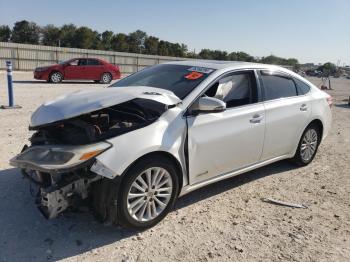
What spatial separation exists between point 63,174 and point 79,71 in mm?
17891

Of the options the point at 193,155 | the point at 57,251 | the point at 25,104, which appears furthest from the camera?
the point at 25,104

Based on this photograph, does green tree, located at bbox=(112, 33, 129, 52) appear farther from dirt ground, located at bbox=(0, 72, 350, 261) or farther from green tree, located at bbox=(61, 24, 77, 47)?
dirt ground, located at bbox=(0, 72, 350, 261)

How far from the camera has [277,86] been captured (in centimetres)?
539

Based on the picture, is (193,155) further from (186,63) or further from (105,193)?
(186,63)

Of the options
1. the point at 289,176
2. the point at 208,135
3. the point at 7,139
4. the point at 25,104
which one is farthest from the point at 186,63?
the point at 25,104

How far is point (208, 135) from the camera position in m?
4.22

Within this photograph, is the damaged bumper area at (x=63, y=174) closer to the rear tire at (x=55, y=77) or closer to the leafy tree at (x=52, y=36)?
the rear tire at (x=55, y=77)

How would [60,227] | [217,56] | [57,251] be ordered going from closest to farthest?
1. [57,251]
2. [60,227]
3. [217,56]

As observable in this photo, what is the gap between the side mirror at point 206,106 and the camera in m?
4.08

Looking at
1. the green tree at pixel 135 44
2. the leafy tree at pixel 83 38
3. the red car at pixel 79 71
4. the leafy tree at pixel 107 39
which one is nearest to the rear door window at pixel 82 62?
the red car at pixel 79 71

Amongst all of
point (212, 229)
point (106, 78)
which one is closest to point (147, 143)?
point (212, 229)

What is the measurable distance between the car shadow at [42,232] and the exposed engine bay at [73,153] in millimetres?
316

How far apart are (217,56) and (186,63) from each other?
216 ft

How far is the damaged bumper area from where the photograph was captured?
3303mm
